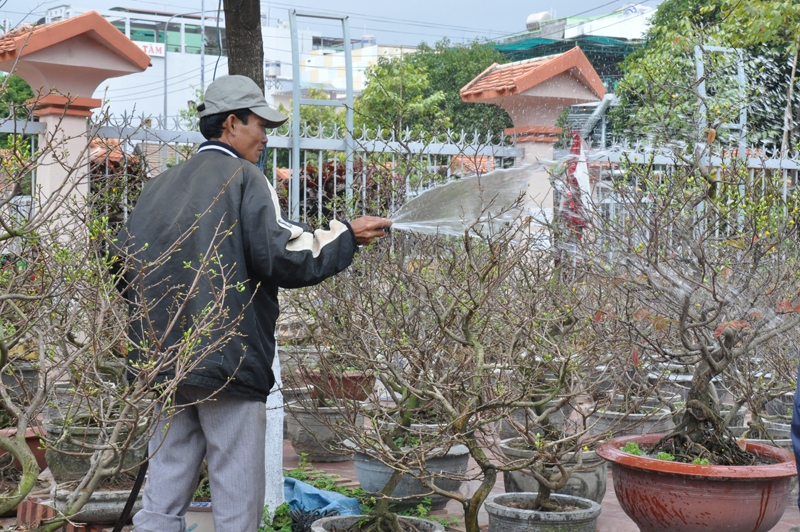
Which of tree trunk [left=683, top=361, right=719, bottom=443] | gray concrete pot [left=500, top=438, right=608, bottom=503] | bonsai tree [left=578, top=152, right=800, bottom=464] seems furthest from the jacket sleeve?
gray concrete pot [left=500, top=438, right=608, bottom=503]

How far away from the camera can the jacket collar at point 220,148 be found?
3213 mm

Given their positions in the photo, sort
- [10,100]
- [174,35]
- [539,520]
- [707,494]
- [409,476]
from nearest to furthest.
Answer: [707,494], [539,520], [409,476], [10,100], [174,35]

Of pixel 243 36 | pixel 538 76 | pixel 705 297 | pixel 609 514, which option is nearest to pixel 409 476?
pixel 609 514

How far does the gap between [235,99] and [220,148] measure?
18 centimetres

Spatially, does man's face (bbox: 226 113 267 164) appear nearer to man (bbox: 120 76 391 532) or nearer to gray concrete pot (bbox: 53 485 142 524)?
man (bbox: 120 76 391 532)

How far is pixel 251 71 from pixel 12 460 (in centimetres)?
231

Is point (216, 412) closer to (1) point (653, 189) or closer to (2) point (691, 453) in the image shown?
(2) point (691, 453)

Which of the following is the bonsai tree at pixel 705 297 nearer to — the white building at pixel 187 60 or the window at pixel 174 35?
the white building at pixel 187 60

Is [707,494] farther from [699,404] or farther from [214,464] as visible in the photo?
[214,464]

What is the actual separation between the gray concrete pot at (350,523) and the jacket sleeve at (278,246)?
1303 millimetres

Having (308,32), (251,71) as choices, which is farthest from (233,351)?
(308,32)

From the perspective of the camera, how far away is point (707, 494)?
369 cm

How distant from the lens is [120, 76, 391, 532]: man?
2.96 meters

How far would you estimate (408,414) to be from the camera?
436cm
